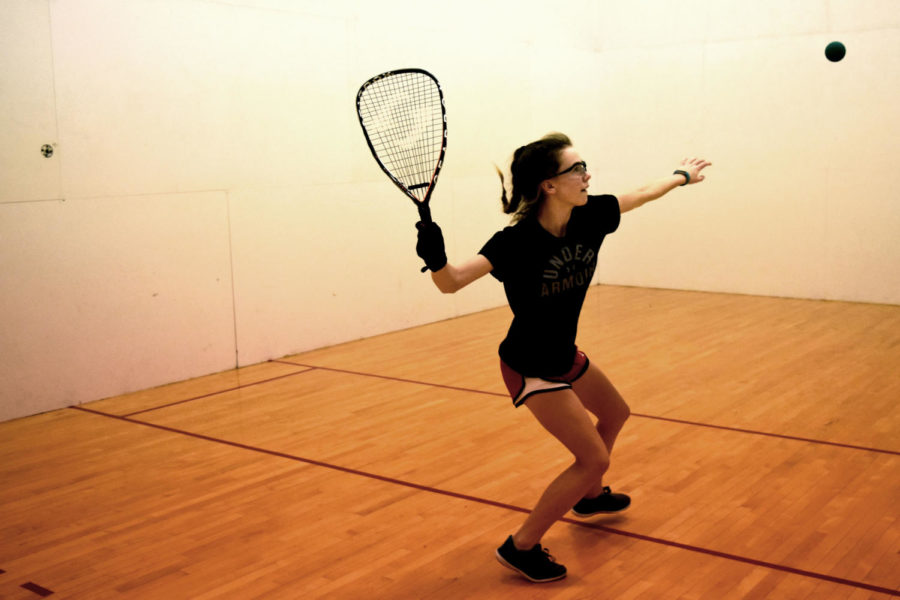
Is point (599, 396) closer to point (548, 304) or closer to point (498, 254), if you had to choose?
point (548, 304)

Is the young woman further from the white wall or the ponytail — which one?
the white wall

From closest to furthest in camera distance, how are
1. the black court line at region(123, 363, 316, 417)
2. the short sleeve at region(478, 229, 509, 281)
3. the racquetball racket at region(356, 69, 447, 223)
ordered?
the short sleeve at region(478, 229, 509, 281) → the racquetball racket at region(356, 69, 447, 223) → the black court line at region(123, 363, 316, 417)

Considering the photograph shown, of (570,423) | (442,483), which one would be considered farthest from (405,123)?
(570,423)

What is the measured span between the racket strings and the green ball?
3212 mm

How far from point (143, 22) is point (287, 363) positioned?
6.89ft

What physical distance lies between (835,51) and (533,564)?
581cm

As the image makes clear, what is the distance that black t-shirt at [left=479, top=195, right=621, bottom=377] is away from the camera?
8.50 ft

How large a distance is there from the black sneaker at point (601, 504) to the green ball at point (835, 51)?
526cm

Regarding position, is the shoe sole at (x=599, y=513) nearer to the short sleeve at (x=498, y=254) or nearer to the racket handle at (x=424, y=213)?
the short sleeve at (x=498, y=254)

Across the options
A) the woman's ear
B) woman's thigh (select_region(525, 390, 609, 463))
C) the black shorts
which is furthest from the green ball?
woman's thigh (select_region(525, 390, 609, 463))

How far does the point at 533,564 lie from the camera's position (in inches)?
104

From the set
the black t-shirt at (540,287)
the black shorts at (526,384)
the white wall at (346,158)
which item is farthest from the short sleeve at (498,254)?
the white wall at (346,158)

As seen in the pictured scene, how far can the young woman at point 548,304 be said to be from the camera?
8.51ft

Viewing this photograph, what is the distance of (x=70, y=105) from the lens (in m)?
4.78
